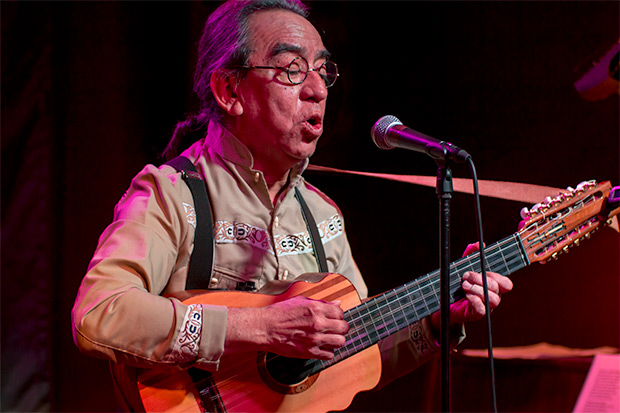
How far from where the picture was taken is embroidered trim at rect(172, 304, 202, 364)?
1476 mm

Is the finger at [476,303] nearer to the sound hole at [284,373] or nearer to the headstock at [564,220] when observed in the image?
the headstock at [564,220]

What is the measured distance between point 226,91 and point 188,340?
91 cm

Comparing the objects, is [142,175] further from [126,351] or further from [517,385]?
[517,385]

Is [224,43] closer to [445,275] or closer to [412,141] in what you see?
[412,141]

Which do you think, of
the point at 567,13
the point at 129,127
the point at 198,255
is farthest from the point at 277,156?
the point at 567,13

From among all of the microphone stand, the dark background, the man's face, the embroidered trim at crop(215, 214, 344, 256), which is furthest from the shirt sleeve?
the dark background

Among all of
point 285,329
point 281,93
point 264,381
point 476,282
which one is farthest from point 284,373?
point 281,93

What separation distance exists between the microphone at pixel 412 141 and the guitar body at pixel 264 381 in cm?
52

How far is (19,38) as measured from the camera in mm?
2330

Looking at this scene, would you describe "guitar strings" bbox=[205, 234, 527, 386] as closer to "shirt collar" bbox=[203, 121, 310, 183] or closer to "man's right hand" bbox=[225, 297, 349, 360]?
"man's right hand" bbox=[225, 297, 349, 360]

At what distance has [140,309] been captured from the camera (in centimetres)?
147

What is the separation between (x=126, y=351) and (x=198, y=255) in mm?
395

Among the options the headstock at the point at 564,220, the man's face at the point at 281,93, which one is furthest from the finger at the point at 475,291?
the man's face at the point at 281,93

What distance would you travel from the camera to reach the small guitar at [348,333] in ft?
5.16
